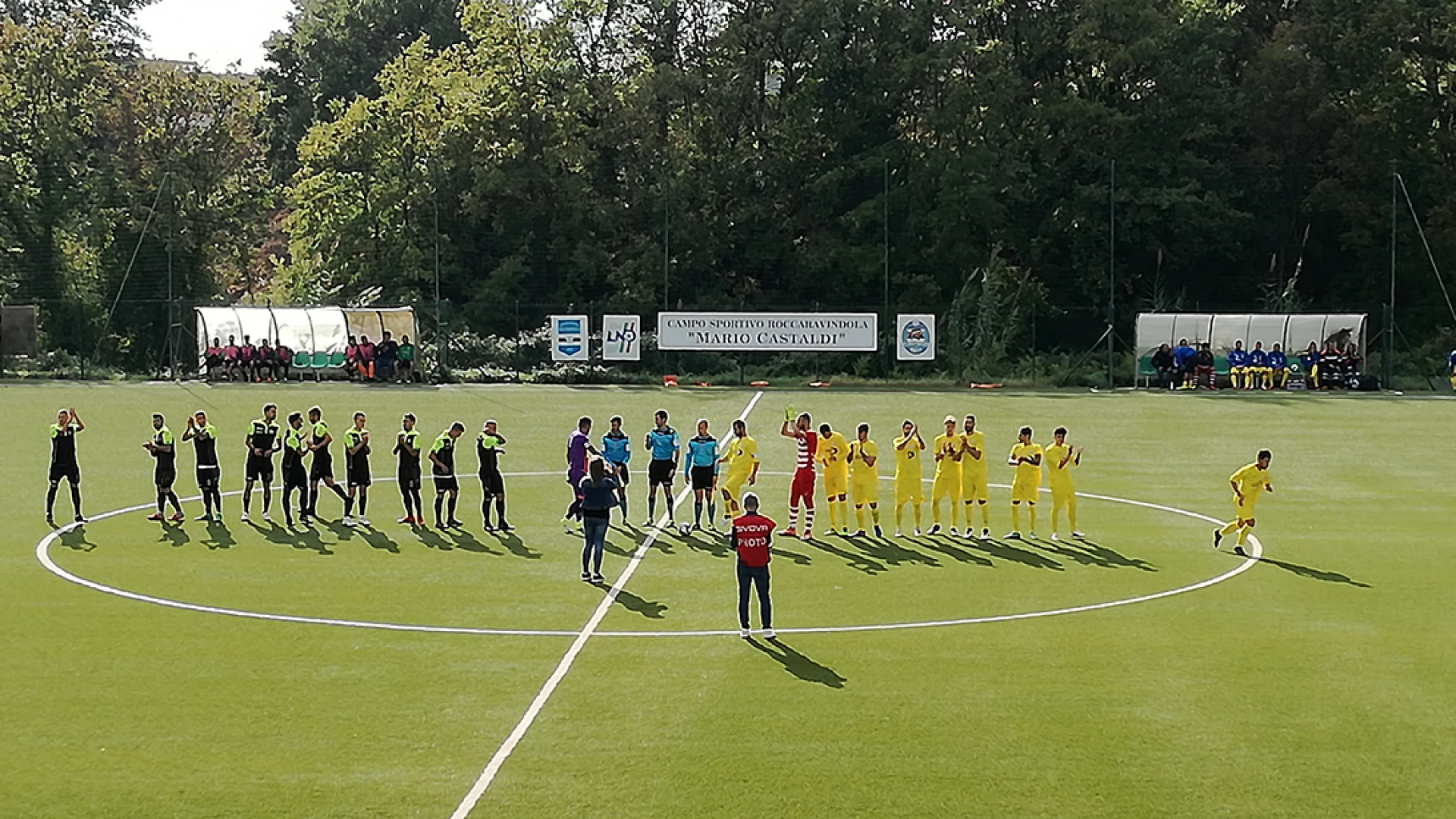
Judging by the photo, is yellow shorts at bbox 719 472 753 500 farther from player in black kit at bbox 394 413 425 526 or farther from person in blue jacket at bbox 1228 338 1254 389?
person in blue jacket at bbox 1228 338 1254 389

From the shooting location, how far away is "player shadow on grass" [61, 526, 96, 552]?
19812mm

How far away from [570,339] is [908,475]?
32.7 meters

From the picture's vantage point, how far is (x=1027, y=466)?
68.3 feet

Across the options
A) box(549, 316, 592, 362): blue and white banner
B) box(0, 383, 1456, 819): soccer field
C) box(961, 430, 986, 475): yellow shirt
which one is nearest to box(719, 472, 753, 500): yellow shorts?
box(0, 383, 1456, 819): soccer field

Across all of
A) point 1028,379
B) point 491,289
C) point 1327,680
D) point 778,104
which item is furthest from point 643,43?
point 1327,680

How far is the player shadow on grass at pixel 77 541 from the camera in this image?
1981 centimetres

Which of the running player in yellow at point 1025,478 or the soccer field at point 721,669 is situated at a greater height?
the running player in yellow at point 1025,478

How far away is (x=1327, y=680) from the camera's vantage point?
1338 centimetres

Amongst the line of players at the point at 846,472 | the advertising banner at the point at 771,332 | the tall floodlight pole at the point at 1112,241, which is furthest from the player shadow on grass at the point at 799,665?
the tall floodlight pole at the point at 1112,241

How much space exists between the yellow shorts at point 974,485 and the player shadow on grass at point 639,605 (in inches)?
239

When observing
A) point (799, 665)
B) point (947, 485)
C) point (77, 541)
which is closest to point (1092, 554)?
point (947, 485)

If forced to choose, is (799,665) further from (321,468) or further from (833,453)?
(321,468)

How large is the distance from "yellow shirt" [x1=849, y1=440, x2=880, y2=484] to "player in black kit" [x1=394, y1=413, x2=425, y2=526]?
6.16m

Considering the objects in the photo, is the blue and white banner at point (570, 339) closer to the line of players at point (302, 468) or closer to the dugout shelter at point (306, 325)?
the dugout shelter at point (306, 325)
